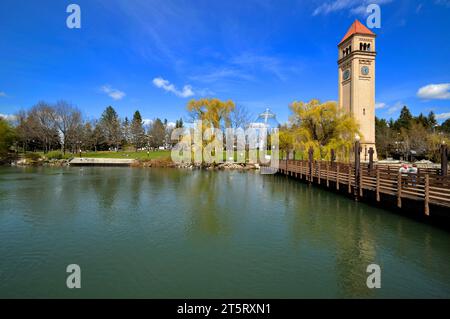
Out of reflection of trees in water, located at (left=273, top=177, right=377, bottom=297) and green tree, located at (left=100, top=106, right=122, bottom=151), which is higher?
green tree, located at (left=100, top=106, right=122, bottom=151)

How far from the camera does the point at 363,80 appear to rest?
163ft

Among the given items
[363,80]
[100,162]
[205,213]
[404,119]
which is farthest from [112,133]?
[404,119]

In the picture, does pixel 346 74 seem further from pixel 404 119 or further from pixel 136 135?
pixel 136 135

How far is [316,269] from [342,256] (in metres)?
1.49

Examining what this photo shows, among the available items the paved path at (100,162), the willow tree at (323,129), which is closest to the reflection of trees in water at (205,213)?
the willow tree at (323,129)

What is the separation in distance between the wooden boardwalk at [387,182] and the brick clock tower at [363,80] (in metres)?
27.4

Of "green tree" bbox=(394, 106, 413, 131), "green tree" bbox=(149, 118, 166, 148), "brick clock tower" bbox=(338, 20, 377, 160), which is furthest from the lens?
"green tree" bbox=(149, 118, 166, 148)

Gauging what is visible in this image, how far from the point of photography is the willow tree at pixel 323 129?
34000mm

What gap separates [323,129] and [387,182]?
21.1 m

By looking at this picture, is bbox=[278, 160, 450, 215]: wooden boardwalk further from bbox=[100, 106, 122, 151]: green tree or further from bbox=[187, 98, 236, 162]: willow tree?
bbox=[100, 106, 122, 151]: green tree

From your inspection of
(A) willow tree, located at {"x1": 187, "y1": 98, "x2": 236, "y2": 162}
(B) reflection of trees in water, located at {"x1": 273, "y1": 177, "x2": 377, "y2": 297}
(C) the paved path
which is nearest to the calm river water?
(B) reflection of trees in water, located at {"x1": 273, "y1": 177, "x2": 377, "y2": 297}

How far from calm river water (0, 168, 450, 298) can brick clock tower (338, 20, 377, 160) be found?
38.6m

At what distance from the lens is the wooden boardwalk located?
460 inches
